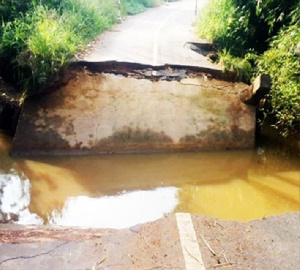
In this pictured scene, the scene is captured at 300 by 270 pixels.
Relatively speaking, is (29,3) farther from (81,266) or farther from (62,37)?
(81,266)

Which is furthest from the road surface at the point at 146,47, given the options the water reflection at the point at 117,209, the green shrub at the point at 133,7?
the green shrub at the point at 133,7

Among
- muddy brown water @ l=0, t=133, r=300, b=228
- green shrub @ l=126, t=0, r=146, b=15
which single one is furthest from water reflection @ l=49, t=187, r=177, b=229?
green shrub @ l=126, t=0, r=146, b=15

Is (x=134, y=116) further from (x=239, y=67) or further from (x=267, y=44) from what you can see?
(x=267, y=44)

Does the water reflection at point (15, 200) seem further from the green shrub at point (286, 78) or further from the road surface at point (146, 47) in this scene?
the green shrub at point (286, 78)

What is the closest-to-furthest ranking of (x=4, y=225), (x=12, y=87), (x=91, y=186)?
(x=4, y=225), (x=91, y=186), (x=12, y=87)

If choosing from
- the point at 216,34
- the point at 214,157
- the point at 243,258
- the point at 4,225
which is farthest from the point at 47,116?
the point at 216,34

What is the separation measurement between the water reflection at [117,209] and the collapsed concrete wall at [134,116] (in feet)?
4.64

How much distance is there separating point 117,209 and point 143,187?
0.73 metres

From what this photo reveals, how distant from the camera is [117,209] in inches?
179

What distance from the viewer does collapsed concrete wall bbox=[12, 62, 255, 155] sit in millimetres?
5965

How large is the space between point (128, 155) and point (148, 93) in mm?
1234

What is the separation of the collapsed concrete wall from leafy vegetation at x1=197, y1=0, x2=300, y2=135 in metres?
0.55

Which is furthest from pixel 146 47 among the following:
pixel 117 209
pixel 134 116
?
pixel 117 209

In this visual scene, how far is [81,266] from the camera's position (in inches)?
113
